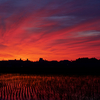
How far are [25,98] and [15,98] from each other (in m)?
0.80

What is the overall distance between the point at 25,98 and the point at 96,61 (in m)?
91.3

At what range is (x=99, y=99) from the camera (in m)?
12.6

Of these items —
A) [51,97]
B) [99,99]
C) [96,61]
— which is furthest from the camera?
[96,61]

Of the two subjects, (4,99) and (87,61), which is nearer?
(4,99)

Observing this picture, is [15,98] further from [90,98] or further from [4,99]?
[90,98]

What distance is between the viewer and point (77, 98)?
12.9 m

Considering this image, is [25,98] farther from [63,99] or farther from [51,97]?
[63,99]

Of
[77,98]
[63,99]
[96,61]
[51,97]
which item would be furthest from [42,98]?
[96,61]

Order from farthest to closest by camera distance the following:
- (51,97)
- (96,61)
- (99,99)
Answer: (96,61), (51,97), (99,99)

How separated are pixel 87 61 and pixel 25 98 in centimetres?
9238

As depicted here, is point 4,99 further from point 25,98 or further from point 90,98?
point 90,98

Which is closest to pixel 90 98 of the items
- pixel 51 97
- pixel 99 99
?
pixel 99 99

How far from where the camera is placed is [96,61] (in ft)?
327

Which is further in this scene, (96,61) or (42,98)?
(96,61)
